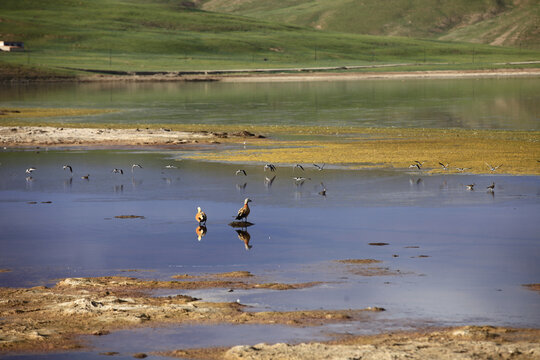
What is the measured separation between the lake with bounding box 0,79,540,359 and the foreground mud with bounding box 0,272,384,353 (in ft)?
1.25

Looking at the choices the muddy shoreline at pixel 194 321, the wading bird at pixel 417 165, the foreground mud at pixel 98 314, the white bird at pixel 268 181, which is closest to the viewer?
the muddy shoreline at pixel 194 321

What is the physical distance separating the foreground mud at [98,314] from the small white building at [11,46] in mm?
178347

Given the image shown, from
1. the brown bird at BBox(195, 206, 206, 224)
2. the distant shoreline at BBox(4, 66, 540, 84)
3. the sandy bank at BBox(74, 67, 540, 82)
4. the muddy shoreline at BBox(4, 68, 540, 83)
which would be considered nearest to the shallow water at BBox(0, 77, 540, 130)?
the brown bird at BBox(195, 206, 206, 224)

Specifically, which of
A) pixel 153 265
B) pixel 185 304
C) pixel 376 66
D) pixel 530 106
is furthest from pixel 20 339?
pixel 376 66

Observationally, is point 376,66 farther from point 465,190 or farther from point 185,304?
point 185,304

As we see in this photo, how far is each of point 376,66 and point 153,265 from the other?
161 meters

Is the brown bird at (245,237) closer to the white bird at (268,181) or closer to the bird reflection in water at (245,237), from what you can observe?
the bird reflection in water at (245,237)

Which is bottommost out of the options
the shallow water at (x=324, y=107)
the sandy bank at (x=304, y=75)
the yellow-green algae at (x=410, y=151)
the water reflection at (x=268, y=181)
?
the water reflection at (x=268, y=181)

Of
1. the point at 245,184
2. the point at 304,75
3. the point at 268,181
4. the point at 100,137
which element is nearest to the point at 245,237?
the point at 245,184

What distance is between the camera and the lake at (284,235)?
607 inches

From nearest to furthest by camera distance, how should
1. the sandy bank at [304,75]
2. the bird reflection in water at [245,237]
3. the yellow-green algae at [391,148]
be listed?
the bird reflection in water at [245,237] → the yellow-green algae at [391,148] → the sandy bank at [304,75]

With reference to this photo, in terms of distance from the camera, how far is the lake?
15.4 m

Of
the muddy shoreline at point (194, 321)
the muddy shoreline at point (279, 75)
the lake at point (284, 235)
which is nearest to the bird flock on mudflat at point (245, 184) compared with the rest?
the lake at point (284, 235)

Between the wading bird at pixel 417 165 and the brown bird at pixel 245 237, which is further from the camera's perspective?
the wading bird at pixel 417 165
